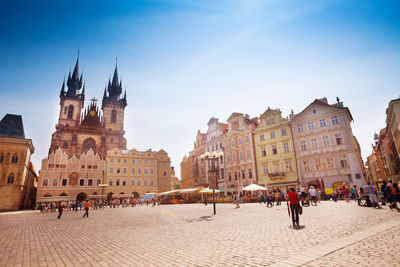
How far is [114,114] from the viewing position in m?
86.6

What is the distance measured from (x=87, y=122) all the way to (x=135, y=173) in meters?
36.6

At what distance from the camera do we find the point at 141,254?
5.52 meters

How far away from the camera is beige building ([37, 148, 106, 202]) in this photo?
162 ft

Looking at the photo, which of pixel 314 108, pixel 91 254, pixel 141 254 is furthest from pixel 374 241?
pixel 314 108

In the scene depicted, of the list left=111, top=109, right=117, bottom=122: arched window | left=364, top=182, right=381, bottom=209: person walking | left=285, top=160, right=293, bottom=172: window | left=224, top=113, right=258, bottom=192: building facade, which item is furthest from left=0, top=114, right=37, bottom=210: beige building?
left=364, top=182, right=381, bottom=209: person walking

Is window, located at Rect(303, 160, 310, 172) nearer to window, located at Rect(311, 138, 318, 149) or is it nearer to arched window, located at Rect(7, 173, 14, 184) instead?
window, located at Rect(311, 138, 318, 149)

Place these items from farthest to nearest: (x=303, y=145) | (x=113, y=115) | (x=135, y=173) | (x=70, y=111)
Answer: (x=113, y=115)
(x=70, y=111)
(x=135, y=173)
(x=303, y=145)

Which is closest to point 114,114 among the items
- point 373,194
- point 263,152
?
point 263,152

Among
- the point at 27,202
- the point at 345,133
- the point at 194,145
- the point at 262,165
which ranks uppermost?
the point at 194,145

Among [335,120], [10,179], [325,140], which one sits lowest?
[10,179]

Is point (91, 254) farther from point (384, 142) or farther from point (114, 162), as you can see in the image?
point (384, 142)

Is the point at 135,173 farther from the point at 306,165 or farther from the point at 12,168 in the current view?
the point at 306,165

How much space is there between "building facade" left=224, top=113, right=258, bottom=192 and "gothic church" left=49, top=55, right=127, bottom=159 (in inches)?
1549

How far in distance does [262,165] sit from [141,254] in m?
34.9
